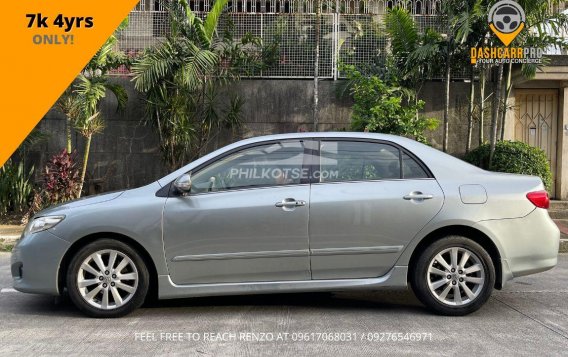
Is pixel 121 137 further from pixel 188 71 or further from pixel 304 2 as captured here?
pixel 304 2

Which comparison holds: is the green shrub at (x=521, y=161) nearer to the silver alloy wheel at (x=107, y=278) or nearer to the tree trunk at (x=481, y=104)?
the tree trunk at (x=481, y=104)

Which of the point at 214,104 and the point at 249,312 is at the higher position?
the point at 214,104

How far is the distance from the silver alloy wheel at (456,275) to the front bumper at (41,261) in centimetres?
320

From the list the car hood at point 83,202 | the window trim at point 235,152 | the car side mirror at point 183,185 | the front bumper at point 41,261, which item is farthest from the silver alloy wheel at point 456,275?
the front bumper at point 41,261

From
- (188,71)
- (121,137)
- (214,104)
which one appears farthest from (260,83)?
(121,137)

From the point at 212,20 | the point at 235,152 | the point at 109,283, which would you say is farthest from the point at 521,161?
the point at 109,283

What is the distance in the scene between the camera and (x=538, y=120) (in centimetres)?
1162

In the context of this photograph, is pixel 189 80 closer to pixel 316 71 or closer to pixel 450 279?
pixel 316 71

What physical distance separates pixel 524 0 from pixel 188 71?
5.83 m

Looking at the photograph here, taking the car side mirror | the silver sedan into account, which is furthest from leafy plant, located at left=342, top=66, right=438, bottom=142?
the car side mirror

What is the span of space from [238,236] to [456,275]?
1.93 metres

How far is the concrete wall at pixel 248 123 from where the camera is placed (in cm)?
1145

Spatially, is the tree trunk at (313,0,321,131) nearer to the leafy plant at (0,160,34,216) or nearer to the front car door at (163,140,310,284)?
the leafy plant at (0,160,34,216)

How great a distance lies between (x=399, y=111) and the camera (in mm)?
10094
